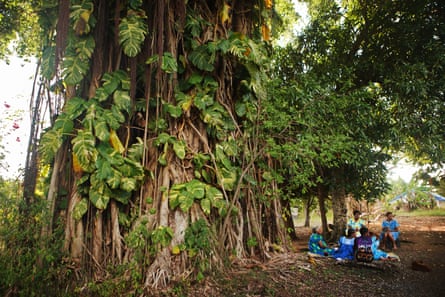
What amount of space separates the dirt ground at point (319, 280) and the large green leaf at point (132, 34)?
8.64 feet

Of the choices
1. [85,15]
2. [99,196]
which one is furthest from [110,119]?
[85,15]

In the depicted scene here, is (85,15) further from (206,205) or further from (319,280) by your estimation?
(319,280)

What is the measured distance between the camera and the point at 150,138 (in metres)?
3.91

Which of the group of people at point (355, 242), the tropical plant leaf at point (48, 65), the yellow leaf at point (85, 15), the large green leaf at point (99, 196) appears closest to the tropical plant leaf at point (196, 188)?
the large green leaf at point (99, 196)

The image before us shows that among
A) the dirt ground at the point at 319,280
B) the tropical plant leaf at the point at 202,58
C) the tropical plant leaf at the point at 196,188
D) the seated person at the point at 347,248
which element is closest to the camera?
the dirt ground at the point at 319,280

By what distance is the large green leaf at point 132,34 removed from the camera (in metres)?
3.43

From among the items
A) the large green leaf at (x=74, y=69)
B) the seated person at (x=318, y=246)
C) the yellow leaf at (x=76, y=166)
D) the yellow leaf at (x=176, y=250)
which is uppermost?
the large green leaf at (x=74, y=69)

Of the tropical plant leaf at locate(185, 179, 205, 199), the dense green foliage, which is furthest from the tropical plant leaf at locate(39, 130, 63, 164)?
the tropical plant leaf at locate(185, 179, 205, 199)

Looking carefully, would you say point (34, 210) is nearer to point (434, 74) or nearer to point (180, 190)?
point (180, 190)

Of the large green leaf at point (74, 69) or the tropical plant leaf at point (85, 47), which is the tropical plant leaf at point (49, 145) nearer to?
the large green leaf at point (74, 69)

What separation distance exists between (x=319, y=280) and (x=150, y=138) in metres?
2.70

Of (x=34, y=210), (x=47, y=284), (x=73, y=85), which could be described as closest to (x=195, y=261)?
(x=47, y=284)

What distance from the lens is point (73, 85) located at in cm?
367

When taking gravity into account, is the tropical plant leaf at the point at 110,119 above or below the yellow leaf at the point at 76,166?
above
